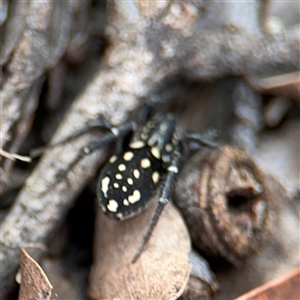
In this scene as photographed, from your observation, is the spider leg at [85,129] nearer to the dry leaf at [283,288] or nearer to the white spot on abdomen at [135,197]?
the white spot on abdomen at [135,197]

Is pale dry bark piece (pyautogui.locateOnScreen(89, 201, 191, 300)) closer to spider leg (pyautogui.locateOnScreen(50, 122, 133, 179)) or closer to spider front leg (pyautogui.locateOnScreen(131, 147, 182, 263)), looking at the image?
spider front leg (pyautogui.locateOnScreen(131, 147, 182, 263))

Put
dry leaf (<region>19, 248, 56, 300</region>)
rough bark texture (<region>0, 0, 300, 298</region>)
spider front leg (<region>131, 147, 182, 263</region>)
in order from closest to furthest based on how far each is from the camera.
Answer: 1. dry leaf (<region>19, 248, 56, 300</region>)
2. spider front leg (<region>131, 147, 182, 263</region>)
3. rough bark texture (<region>0, 0, 300, 298</region>)

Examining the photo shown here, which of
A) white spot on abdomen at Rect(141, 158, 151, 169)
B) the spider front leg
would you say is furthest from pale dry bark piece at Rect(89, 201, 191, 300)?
white spot on abdomen at Rect(141, 158, 151, 169)

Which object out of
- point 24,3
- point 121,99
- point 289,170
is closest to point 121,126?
point 121,99

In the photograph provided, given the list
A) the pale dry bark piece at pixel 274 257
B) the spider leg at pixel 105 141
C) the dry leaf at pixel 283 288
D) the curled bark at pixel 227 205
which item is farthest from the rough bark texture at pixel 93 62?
the dry leaf at pixel 283 288

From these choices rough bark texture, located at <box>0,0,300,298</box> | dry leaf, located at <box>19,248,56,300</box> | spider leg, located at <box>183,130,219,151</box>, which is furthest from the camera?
spider leg, located at <box>183,130,219,151</box>

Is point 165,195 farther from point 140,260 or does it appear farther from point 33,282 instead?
point 33,282

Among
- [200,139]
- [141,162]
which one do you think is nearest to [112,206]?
[141,162]
